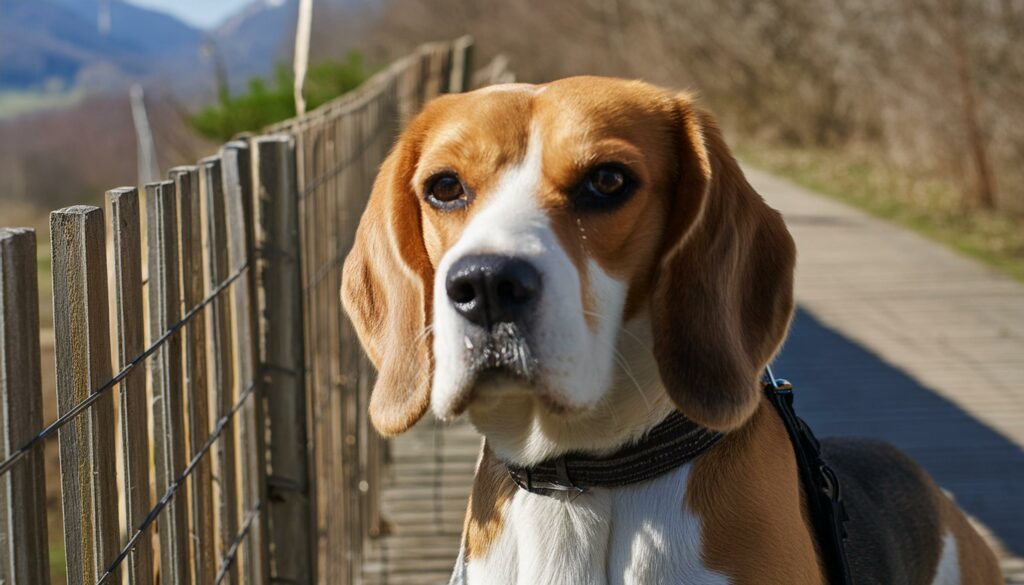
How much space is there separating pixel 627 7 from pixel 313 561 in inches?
1239

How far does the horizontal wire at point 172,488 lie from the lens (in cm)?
239

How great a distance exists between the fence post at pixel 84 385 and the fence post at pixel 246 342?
117 centimetres

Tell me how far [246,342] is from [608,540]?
1.41 metres

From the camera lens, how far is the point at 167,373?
2.78 metres

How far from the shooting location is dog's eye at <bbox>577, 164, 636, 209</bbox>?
266cm

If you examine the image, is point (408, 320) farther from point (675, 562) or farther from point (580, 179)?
point (675, 562)

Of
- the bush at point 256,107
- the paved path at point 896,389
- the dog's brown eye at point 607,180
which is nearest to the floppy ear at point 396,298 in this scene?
the dog's brown eye at point 607,180

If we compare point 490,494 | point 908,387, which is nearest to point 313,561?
point 490,494

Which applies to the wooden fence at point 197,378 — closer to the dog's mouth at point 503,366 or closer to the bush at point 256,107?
the dog's mouth at point 503,366

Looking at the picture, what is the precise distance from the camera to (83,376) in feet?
7.47

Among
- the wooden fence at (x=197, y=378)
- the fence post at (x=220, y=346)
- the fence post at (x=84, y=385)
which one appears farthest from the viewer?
the fence post at (x=220, y=346)

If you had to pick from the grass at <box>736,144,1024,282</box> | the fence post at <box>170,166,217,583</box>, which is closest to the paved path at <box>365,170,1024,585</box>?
the grass at <box>736,144,1024,282</box>

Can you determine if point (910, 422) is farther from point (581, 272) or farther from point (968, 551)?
point (581, 272)

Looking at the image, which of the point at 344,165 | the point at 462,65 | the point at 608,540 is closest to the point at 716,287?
the point at 608,540
